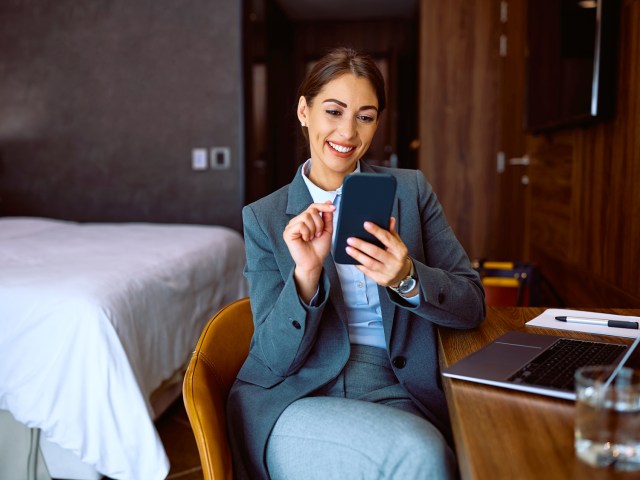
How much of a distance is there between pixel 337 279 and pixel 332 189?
0.27 meters

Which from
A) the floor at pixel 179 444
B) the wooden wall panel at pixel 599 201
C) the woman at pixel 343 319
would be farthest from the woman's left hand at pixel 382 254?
the floor at pixel 179 444

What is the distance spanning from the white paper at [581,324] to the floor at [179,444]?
1.40 m

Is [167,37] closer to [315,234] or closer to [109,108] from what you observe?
[109,108]

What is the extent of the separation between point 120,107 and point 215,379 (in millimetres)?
3432

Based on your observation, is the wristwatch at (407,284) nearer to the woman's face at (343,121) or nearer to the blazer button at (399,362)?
the blazer button at (399,362)

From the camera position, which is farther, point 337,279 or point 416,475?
point 337,279

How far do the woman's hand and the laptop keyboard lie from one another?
42 centimetres

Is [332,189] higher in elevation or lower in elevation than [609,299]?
higher

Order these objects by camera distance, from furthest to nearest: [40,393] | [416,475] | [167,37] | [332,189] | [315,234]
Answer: [167,37], [40,393], [332,189], [315,234], [416,475]

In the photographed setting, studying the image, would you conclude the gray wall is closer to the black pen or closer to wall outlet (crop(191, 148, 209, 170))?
wall outlet (crop(191, 148, 209, 170))

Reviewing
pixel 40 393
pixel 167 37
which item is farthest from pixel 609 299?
pixel 167 37

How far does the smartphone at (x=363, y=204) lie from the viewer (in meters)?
1.01

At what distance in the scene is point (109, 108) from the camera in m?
4.24

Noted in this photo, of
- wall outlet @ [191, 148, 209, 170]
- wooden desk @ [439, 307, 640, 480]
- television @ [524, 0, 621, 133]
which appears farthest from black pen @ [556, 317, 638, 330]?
wall outlet @ [191, 148, 209, 170]
